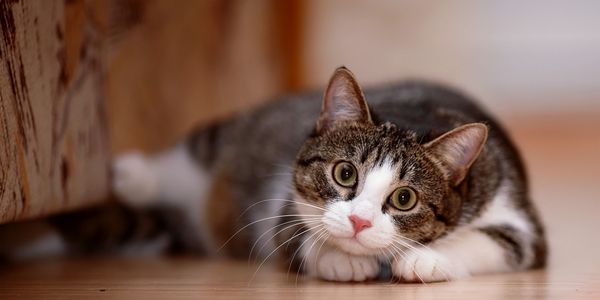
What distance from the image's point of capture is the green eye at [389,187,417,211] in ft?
6.21

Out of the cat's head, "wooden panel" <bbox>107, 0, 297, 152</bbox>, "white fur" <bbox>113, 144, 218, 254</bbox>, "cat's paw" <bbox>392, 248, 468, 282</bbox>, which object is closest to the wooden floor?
"cat's paw" <bbox>392, 248, 468, 282</bbox>

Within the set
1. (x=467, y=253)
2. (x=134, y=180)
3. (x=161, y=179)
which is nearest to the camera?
(x=467, y=253)

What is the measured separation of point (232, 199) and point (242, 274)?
26.2 inches

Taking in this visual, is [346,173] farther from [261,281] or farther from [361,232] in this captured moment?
[261,281]

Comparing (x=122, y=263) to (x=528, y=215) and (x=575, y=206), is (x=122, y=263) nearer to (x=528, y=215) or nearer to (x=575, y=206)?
(x=528, y=215)

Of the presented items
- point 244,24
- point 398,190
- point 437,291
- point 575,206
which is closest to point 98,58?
point 398,190

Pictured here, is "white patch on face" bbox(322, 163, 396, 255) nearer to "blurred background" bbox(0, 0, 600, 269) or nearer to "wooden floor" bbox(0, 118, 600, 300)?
"wooden floor" bbox(0, 118, 600, 300)

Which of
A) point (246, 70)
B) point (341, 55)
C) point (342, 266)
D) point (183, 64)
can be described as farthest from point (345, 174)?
A: point (341, 55)

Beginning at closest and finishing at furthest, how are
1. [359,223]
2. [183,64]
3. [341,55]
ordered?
[359,223] < [183,64] < [341,55]

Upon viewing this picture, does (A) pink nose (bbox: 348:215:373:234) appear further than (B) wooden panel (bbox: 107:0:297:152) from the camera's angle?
No

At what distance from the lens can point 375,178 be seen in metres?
1.88

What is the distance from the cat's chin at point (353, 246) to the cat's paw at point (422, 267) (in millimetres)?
75

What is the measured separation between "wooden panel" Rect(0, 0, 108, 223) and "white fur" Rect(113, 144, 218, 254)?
14.2 inches

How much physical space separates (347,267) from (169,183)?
1.33 meters
